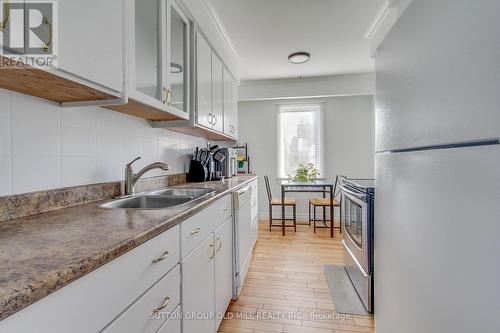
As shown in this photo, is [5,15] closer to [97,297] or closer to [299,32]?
[97,297]

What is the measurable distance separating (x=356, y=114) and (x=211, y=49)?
3.07 m

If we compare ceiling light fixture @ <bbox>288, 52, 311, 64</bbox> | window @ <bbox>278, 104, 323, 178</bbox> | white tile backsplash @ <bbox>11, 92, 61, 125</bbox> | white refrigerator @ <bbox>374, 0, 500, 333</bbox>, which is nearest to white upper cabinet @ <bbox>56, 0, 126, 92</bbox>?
white tile backsplash @ <bbox>11, 92, 61, 125</bbox>

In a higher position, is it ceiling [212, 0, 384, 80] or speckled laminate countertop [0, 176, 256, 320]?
ceiling [212, 0, 384, 80]

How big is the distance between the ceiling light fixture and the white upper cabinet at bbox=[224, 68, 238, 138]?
33.0 inches

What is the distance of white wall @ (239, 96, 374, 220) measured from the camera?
4.31m

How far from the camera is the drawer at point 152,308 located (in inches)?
25.6

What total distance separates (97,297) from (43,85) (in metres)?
0.79

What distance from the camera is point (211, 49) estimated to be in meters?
2.32

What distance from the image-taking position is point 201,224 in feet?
4.03

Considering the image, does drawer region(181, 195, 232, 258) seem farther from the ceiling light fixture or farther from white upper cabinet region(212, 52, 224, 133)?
the ceiling light fixture

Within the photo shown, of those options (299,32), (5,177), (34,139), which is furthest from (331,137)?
(5,177)

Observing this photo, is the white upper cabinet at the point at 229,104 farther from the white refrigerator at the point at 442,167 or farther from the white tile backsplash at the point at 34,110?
the white refrigerator at the point at 442,167

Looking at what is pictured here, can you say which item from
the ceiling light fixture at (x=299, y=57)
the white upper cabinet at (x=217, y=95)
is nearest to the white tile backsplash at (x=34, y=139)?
the white upper cabinet at (x=217, y=95)

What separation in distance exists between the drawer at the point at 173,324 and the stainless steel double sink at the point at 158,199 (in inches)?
23.5
